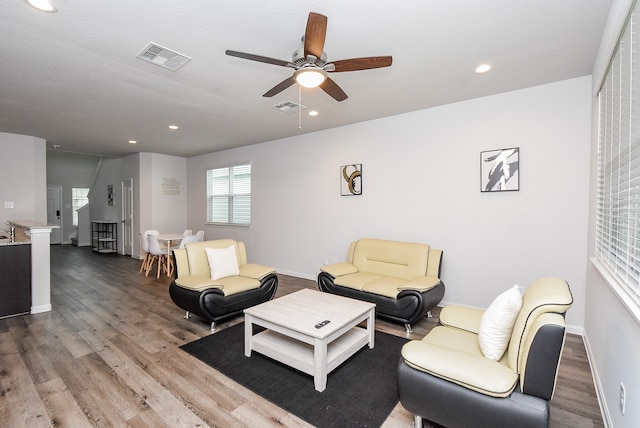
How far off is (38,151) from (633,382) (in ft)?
28.1

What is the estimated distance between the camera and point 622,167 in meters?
1.89

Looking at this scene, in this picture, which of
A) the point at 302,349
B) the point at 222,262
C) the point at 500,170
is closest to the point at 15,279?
the point at 222,262

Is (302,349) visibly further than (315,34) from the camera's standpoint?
Yes

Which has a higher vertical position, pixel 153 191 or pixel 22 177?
pixel 22 177

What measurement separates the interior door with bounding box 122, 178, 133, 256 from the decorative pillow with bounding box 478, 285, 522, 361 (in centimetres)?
832

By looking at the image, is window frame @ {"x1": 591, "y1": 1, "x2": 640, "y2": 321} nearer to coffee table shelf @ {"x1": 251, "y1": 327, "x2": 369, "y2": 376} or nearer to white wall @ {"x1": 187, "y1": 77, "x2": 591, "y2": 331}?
white wall @ {"x1": 187, "y1": 77, "x2": 591, "y2": 331}

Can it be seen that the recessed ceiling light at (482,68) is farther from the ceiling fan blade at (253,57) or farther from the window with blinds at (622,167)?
the ceiling fan blade at (253,57)

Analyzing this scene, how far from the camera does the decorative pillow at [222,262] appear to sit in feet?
11.9

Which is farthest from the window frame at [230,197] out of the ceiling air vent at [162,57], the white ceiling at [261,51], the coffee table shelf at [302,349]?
the coffee table shelf at [302,349]

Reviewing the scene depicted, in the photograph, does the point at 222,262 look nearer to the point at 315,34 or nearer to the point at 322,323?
the point at 322,323

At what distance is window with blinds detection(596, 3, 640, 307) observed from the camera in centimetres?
162

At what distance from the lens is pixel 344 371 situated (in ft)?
8.01

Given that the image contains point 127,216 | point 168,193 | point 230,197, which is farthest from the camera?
point 127,216

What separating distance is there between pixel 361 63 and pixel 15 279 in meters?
4.72
